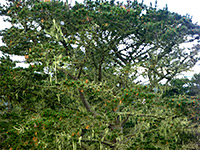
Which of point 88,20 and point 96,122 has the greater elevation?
point 88,20

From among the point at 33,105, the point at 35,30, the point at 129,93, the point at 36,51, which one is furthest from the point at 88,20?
the point at 33,105

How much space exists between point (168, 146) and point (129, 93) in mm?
2279

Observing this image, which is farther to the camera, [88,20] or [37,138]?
[88,20]

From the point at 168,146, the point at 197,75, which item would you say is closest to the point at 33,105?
the point at 168,146

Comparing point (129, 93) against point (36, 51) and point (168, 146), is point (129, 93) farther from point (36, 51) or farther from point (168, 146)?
point (36, 51)

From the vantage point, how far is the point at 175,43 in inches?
376

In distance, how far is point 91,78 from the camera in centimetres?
903

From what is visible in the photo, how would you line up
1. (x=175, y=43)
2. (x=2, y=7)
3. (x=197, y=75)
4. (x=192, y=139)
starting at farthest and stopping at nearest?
1. (x=197, y=75)
2. (x=192, y=139)
3. (x=2, y=7)
4. (x=175, y=43)

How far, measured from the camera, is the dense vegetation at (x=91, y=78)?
19.9ft

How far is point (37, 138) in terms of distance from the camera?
19.5 ft

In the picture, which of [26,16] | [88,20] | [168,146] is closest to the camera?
[168,146]

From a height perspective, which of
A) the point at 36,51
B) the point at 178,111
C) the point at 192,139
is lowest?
the point at 192,139

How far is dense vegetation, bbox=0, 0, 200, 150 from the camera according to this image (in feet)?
19.9

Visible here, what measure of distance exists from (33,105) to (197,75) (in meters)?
11.5
